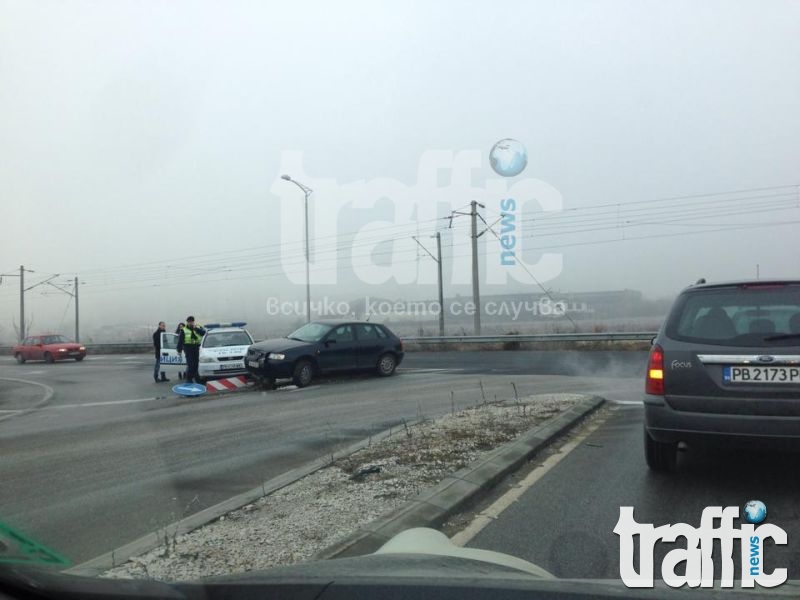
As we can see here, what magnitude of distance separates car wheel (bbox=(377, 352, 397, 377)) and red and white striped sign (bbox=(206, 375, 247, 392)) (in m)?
3.40

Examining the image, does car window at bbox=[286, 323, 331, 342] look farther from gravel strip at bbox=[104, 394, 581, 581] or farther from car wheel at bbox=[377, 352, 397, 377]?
gravel strip at bbox=[104, 394, 581, 581]

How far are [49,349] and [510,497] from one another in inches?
1379

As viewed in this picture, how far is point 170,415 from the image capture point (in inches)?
441

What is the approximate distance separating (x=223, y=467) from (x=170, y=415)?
4.71 metres

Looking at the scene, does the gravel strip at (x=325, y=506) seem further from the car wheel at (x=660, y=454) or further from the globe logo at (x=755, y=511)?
the globe logo at (x=755, y=511)

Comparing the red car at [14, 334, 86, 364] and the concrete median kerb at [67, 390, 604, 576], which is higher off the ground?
the concrete median kerb at [67, 390, 604, 576]

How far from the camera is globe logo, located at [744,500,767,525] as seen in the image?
4723 mm

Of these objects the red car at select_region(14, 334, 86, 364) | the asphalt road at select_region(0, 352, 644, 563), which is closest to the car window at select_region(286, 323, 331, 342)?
the asphalt road at select_region(0, 352, 644, 563)

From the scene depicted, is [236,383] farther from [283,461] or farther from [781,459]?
[781,459]

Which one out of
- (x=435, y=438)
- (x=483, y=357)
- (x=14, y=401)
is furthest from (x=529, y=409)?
(x=483, y=357)

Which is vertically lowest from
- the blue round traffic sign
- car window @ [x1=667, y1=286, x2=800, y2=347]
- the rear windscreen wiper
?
the blue round traffic sign

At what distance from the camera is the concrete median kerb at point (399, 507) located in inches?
163

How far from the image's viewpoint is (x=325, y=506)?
5098 mm

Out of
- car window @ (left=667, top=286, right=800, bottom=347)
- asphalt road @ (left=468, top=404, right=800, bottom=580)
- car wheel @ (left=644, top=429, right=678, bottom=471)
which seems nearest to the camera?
asphalt road @ (left=468, top=404, right=800, bottom=580)
